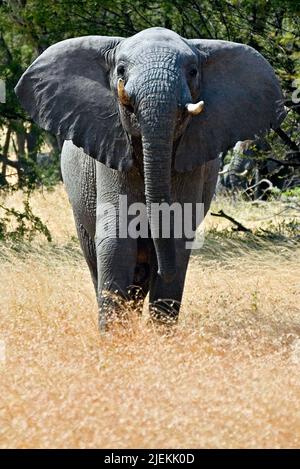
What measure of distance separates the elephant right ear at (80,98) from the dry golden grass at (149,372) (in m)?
1.22

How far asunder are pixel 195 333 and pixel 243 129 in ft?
4.91

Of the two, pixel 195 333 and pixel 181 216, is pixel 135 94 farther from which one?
pixel 195 333

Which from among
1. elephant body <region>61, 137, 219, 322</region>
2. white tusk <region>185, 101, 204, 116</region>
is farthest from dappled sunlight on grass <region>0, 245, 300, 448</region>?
white tusk <region>185, 101, 204, 116</region>

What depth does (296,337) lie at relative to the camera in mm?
9062

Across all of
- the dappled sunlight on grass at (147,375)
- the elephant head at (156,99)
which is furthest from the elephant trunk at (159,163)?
the dappled sunlight on grass at (147,375)

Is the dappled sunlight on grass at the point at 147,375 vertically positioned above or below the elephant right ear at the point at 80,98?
below

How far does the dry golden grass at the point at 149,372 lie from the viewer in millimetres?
6043

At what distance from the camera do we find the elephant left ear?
8336 mm

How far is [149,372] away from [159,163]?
4.55 feet

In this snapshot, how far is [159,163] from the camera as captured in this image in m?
7.72

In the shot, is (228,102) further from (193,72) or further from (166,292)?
(166,292)

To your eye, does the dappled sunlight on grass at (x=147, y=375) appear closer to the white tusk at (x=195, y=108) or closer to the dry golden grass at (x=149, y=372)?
the dry golden grass at (x=149, y=372)

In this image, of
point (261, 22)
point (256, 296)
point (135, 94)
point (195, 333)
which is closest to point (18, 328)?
point (195, 333)

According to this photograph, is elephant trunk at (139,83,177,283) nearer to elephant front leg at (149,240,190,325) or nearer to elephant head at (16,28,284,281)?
elephant head at (16,28,284,281)
